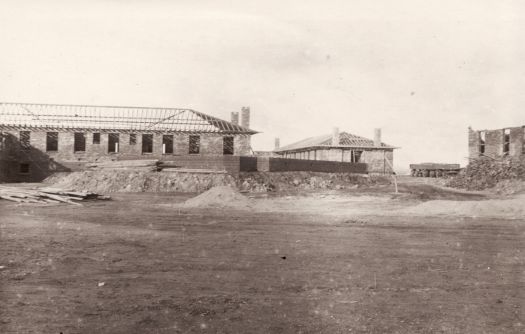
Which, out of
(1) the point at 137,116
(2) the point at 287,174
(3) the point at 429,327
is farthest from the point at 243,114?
(3) the point at 429,327

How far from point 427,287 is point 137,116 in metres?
36.0

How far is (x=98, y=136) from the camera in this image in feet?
124

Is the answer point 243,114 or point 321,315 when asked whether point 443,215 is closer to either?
point 321,315

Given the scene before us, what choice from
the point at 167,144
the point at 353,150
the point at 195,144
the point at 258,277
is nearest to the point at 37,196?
the point at 258,277

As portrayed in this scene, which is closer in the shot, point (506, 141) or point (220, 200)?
point (220, 200)

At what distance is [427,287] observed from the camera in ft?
22.1

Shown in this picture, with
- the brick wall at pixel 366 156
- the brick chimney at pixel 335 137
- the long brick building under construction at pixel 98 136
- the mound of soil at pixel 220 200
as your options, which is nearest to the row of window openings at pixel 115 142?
the long brick building under construction at pixel 98 136

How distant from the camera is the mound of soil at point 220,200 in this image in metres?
19.0

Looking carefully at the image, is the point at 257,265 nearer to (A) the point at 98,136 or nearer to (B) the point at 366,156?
(A) the point at 98,136

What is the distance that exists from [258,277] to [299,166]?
27300mm

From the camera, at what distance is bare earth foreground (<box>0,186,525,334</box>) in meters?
5.24

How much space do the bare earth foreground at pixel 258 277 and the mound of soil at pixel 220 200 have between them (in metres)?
5.34

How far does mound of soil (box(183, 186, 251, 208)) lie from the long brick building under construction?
1661cm

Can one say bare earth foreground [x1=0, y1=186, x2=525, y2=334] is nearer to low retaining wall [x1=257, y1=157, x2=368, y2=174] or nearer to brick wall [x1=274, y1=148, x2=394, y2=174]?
low retaining wall [x1=257, y1=157, x2=368, y2=174]
